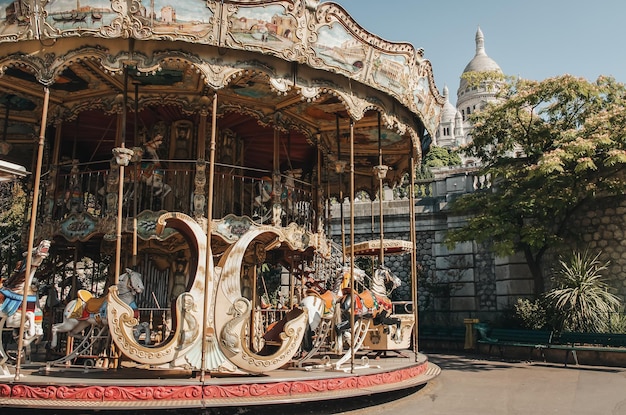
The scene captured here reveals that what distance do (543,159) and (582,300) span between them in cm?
441

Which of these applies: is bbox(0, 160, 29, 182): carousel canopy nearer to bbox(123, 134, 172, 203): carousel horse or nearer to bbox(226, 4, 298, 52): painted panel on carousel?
bbox(123, 134, 172, 203): carousel horse

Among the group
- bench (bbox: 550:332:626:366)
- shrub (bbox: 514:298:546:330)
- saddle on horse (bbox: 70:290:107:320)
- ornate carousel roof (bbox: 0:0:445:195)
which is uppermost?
ornate carousel roof (bbox: 0:0:445:195)

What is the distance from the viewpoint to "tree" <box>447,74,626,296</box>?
15945mm

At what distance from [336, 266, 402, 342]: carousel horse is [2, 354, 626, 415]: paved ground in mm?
1741

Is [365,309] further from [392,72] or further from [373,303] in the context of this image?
[392,72]

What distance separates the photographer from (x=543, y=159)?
15688 millimetres

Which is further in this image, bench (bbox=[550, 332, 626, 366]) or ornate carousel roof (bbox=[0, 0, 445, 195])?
bench (bbox=[550, 332, 626, 366])

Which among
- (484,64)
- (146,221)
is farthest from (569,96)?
(484,64)

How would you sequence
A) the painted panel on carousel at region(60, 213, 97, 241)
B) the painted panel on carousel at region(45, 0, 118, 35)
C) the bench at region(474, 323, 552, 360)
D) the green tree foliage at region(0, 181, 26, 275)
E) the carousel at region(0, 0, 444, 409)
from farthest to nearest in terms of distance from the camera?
the green tree foliage at region(0, 181, 26, 275) → the bench at region(474, 323, 552, 360) → the painted panel on carousel at region(60, 213, 97, 241) → the painted panel on carousel at region(45, 0, 118, 35) → the carousel at region(0, 0, 444, 409)

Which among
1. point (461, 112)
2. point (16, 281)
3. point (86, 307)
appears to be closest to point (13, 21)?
point (16, 281)

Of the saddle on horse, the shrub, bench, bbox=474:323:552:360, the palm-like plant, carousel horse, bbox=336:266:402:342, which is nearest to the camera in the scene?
the saddle on horse

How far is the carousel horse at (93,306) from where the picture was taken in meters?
9.94

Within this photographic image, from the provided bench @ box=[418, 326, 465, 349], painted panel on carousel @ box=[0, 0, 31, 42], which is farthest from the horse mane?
bench @ box=[418, 326, 465, 349]

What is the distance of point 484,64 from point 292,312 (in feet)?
376
